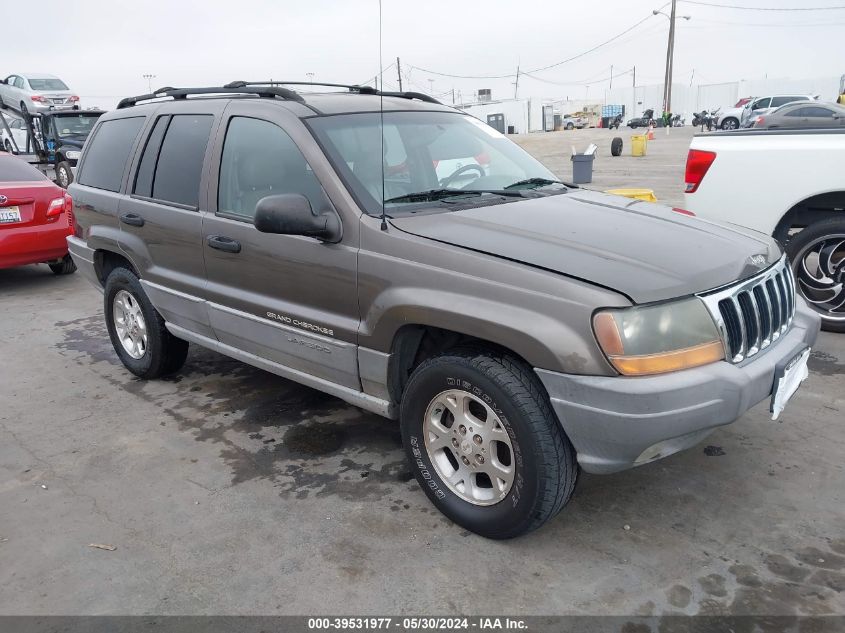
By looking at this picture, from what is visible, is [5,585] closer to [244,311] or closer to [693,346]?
[244,311]

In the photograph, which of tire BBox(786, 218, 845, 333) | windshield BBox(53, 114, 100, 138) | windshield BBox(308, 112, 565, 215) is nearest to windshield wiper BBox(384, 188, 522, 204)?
windshield BBox(308, 112, 565, 215)

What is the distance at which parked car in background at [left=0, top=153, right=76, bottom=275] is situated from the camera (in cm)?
729

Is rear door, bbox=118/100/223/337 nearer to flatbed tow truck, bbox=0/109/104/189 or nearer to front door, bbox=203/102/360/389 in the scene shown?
front door, bbox=203/102/360/389

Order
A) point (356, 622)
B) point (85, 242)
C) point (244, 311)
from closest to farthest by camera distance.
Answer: point (356, 622), point (244, 311), point (85, 242)

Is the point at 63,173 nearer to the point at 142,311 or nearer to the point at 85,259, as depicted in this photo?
the point at 85,259

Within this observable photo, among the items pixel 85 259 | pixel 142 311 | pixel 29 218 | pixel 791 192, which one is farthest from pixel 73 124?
pixel 791 192

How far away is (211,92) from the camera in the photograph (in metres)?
4.07

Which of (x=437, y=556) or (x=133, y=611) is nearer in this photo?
(x=133, y=611)

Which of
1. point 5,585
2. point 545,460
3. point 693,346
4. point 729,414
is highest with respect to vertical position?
point 693,346

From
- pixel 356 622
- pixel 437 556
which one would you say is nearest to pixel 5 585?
pixel 356 622

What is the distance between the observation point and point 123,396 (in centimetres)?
461

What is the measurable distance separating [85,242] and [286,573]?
11.3ft

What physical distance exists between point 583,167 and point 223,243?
12.9m

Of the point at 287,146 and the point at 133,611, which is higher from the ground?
A: the point at 287,146
